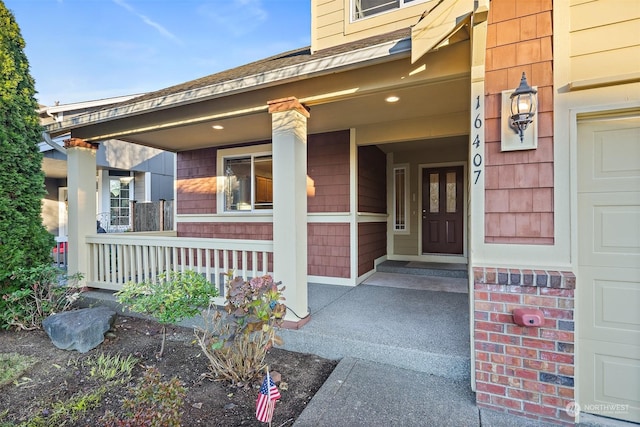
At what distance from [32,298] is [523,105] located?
5.52 metres

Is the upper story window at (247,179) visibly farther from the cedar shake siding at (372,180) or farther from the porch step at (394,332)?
the porch step at (394,332)

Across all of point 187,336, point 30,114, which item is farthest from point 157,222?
point 187,336

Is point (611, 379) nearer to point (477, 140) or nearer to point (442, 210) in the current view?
point (477, 140)

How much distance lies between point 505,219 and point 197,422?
8.18 ft

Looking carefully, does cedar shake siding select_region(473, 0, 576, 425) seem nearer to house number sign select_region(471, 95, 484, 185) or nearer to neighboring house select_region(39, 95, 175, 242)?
house number sign select_region(471, 95, 484, 185)

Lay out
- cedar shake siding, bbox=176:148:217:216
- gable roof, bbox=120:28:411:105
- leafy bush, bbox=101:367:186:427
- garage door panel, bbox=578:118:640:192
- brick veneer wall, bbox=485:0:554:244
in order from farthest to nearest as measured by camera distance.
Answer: cedar shake siding, bbox=176:148:217:216 < gable roof, bbox=120:28:411:105 < brick veneer wall, bbox=485:0:554:244 < garage door panel, bbox=578:118:640:192 < leafy bush, bbox=101:367:186:427

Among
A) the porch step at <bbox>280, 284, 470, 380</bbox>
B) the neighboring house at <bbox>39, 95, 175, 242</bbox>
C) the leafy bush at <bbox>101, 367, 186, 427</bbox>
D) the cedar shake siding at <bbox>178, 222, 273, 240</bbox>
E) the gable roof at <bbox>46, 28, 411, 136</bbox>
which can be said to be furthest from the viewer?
the neighboring house at <bbox>39, 95, 175, 242</bbox>

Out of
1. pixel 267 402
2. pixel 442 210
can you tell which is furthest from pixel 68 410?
pixel 442 210

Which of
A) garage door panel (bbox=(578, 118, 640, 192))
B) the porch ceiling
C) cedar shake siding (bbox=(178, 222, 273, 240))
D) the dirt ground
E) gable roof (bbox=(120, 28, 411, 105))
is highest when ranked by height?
gable roof (bbox=(120, 28, 411, 105))

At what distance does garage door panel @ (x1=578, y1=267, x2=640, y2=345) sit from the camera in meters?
1.93

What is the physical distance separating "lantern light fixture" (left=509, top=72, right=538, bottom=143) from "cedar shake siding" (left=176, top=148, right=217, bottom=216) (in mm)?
5156

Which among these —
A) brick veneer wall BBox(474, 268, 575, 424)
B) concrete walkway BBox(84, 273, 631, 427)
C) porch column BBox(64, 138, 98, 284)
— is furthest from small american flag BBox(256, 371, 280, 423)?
porch column BBox(64, 138, 98, 284)

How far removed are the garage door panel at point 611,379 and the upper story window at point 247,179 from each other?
4511 mm

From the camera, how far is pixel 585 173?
6.57ft
